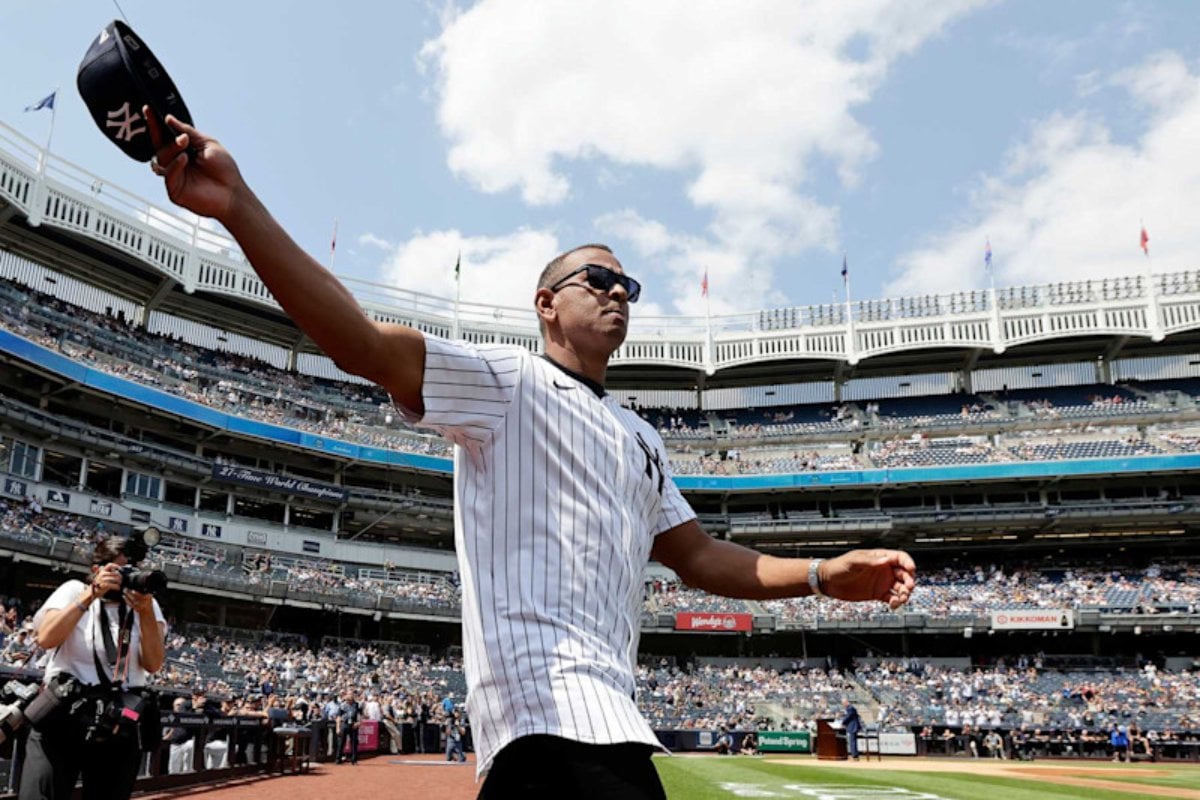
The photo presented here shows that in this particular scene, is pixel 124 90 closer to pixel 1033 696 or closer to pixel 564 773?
pixel 564 773

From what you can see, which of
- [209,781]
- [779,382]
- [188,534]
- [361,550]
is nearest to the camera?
[209,781]

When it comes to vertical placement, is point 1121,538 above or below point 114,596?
above

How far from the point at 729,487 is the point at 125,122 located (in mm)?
47441

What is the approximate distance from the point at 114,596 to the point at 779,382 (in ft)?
174

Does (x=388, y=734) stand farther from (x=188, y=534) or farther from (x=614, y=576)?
(x=614, y=576)

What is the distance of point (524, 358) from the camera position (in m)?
2.44

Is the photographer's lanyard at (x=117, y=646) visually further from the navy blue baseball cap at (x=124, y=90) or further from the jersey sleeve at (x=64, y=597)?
the navy blue baseball cap at (x=124, y=90)

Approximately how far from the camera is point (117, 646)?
514cm

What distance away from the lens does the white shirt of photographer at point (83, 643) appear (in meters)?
5.01

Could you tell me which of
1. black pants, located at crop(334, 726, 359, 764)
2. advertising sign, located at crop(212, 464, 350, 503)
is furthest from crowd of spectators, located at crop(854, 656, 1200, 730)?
advertising sign, located at crop(212, 464, 350, 503)

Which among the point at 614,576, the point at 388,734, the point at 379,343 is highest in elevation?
the point at 379,343

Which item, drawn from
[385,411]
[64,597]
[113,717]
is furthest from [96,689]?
[385,411]

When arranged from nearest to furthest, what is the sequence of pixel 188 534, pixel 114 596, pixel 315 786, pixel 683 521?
pixel 683 521 → pixel 114 596 → pixel 315 786 → pixel 188 534

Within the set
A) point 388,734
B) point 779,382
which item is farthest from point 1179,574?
point 388,734
